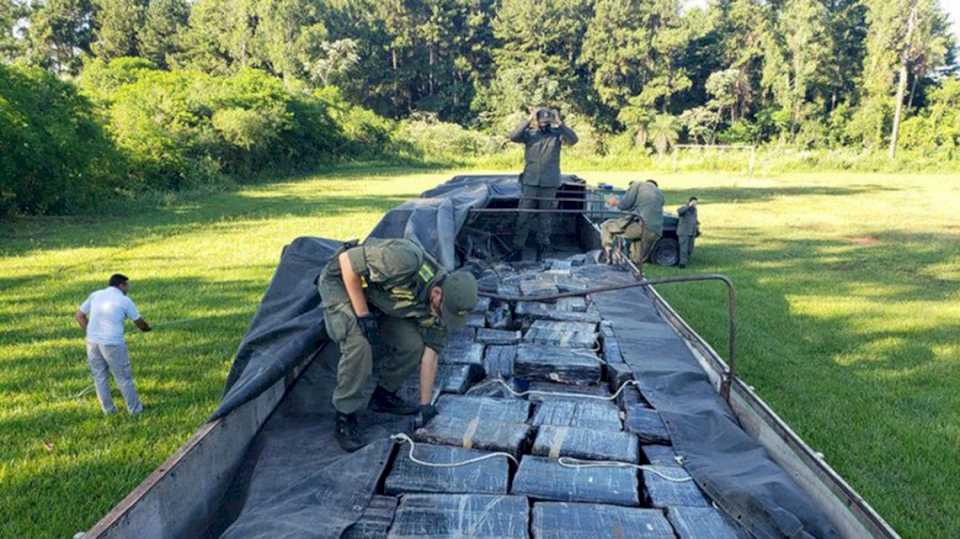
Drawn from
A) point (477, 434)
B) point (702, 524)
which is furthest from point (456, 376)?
point (702, 524)

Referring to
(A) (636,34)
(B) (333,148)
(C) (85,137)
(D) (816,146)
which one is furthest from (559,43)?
(C) (85,137)

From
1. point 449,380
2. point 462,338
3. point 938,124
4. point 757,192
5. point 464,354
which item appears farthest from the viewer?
point 938,124

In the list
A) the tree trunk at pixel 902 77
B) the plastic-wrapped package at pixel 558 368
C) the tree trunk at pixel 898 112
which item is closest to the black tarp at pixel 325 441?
the plastic-wrapped package at pixel 558 368

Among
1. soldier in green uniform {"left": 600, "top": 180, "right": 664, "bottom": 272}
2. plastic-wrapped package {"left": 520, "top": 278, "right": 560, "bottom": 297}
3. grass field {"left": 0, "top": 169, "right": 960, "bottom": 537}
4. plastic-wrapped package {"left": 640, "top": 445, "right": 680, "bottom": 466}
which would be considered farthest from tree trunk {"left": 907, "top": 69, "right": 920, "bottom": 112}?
plastic-wrapped package {"left": 640, "top": 445, "right": 680, "bottom": 466}

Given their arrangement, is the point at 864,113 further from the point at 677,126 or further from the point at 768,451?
the point at 768,451

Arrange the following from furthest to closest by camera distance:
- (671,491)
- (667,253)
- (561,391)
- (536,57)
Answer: (536,57) < (667,253) < (561,391) < (671,491)

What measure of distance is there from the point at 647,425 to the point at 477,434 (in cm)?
106

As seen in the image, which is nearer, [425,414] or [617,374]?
[425,414]

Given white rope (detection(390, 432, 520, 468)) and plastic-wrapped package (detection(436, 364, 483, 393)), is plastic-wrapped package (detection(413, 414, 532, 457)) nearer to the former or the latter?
white rope (detection(390, 432, 520, 468))

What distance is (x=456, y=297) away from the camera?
148 inches

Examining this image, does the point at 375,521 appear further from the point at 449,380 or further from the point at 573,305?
the point at 573,305

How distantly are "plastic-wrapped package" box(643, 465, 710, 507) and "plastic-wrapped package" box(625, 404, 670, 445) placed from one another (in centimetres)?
36

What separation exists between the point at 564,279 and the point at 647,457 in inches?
156

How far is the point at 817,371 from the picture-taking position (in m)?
6.41
